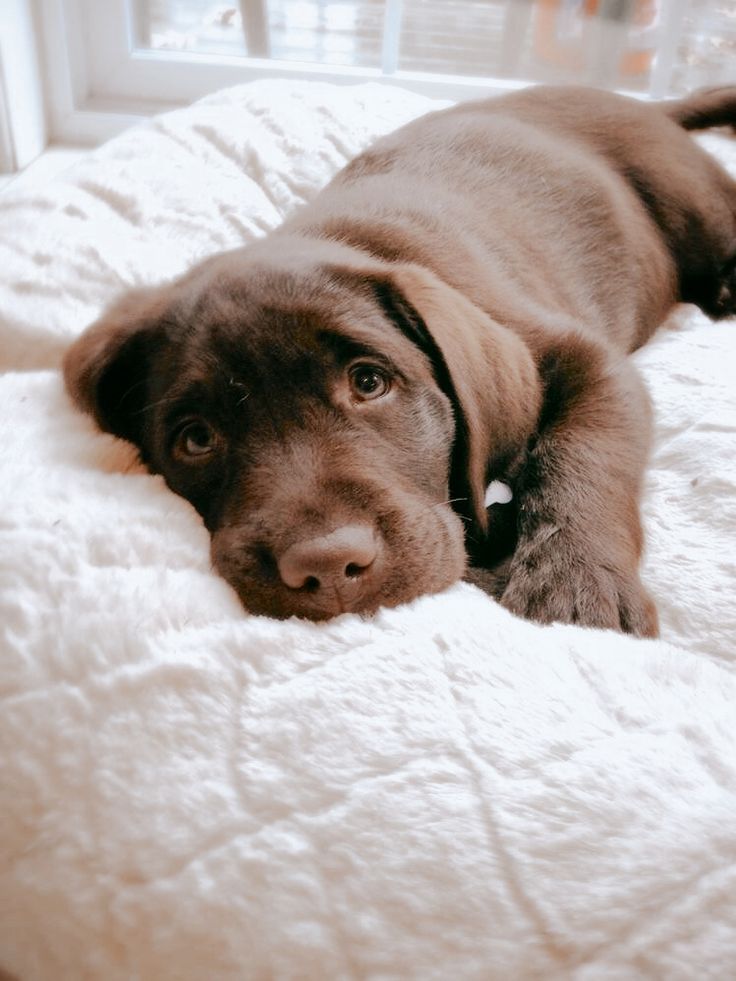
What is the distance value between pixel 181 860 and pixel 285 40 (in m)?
3.65

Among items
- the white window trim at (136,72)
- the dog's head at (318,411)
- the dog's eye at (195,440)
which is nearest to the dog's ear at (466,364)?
the dog's head at (318,411)

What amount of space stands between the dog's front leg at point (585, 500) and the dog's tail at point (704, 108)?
4.91ft

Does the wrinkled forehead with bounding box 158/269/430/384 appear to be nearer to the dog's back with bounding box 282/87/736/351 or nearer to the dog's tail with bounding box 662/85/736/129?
the dog's back with bounding box 282/87/736/351

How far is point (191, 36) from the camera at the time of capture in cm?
392

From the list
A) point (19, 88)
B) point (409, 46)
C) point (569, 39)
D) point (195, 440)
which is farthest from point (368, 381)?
point (569, 39)

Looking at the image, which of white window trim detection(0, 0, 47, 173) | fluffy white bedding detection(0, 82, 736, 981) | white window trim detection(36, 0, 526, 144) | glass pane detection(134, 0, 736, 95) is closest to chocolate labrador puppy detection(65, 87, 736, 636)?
fluffy white bedding detection(0, 82, 736, 981)

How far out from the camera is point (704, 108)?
3.06 m

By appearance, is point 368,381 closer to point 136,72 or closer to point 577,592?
point 577,592

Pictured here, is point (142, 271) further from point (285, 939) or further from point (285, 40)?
point (285, 40)

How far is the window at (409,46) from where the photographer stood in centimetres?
375

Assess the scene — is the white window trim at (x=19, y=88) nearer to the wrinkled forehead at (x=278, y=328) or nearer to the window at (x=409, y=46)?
the window at (x=409, y=46)

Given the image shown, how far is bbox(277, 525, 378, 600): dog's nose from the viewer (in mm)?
1239

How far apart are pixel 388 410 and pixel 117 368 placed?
48cm

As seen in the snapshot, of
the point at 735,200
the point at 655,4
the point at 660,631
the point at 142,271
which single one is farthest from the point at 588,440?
the point at 655,4
